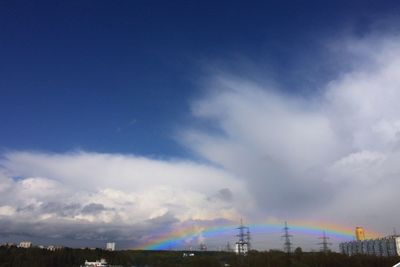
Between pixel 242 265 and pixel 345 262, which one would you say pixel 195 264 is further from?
pixel 345 262

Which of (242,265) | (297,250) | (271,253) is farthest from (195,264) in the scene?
(297,250)

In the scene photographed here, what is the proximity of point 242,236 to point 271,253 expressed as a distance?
33.5 m

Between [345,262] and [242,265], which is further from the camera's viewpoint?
[242,265]

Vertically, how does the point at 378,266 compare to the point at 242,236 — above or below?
below

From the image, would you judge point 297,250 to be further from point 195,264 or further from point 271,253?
point 195,264

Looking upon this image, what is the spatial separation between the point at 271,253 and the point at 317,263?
1179 inches

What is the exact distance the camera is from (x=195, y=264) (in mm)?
199250

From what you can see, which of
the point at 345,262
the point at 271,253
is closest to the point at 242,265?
the point at 271,253

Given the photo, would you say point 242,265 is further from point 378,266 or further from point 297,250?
point 378,266

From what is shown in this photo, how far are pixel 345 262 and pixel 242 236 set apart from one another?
4164 cm

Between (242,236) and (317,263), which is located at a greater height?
(242,236)

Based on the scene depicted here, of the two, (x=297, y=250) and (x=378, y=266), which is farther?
(x=297, y=250)

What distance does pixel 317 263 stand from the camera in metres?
169

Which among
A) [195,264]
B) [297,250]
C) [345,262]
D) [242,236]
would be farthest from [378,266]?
[195,264]
